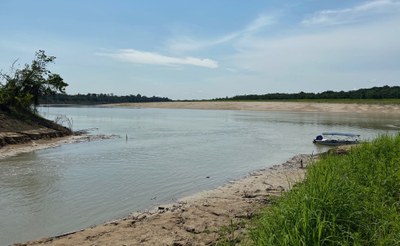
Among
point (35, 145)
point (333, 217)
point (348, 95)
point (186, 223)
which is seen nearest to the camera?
point (333, 217)

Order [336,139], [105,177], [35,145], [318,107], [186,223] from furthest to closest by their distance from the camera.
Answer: [318,107]
[336,139]
[35,145]
[105,177]
[186,223]

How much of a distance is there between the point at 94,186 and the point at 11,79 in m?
22.0

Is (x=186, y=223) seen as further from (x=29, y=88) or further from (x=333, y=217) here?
(x=29, y=88)

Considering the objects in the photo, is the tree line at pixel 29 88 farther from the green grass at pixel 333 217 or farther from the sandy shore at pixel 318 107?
the sandy shore at pixel 318 107

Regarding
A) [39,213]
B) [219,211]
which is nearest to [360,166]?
[219,211]

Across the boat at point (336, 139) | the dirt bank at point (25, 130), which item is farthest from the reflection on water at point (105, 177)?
the dirt bank at point (25, 130)

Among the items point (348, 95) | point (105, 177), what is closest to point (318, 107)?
point (348, 95)

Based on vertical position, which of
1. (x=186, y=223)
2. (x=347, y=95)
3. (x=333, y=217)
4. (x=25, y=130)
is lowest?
(x=186, y=223)

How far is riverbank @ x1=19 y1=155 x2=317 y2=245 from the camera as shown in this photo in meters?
7.04

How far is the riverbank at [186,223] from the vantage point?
23.1 ft

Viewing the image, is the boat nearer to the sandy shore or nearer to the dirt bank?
the dirt bank

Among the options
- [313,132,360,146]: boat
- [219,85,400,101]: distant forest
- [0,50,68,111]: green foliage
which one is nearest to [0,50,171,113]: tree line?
[0,50,68,111]: green foliage

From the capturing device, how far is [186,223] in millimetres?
8039

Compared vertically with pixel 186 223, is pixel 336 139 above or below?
below
